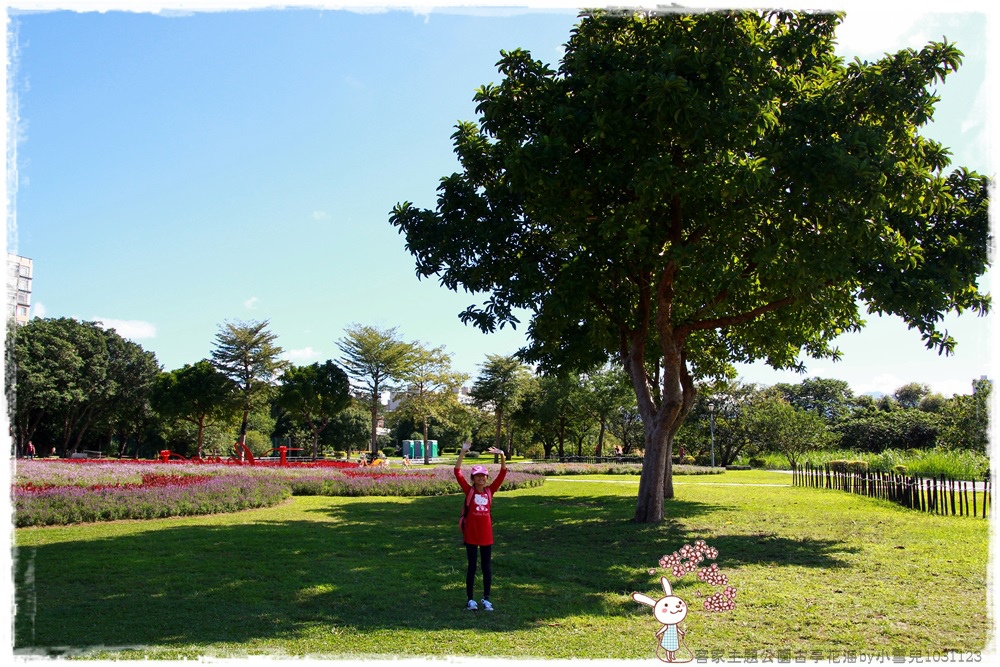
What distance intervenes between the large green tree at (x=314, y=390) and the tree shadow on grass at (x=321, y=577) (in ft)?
99.0

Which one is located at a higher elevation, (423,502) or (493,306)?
(493,306)

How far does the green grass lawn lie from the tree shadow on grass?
4 centimetres

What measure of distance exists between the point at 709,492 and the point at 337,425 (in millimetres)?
45007

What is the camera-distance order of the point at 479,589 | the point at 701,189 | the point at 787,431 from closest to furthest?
the point at 479,589 < the point at 701,189 < the point at 787,431

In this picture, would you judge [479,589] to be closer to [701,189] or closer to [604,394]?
[701,189]

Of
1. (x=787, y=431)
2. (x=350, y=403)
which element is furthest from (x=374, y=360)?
(x=787, y=431)

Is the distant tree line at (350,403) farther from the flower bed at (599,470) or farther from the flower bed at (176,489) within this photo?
the flower bed at (176,489)

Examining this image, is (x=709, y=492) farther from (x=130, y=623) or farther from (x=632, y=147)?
(x=130, y=623)

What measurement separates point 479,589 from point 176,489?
11.0m

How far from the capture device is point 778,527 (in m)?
14.3

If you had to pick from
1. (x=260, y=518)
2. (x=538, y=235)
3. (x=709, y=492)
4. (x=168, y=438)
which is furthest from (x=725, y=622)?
(x=168, y=438)

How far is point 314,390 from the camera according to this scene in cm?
4450

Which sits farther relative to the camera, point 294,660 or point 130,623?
point 130,623

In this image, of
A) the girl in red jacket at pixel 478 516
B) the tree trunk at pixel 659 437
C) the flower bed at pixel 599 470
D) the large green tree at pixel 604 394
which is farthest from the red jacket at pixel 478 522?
the large green tree at pixel 604 394
